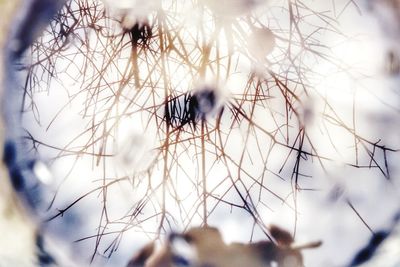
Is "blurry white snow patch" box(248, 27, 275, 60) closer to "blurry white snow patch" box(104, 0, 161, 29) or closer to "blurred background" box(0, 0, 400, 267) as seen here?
"blurred background" box(0, 0, 400, 267)

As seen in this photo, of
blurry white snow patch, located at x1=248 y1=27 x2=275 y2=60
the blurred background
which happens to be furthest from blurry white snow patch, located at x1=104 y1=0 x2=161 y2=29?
blurry white snow patch, located at x1=248 y1=27 x2=275 y2=60

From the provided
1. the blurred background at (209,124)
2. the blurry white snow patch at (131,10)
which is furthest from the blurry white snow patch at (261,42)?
the blurry white snow patch at (131,10)

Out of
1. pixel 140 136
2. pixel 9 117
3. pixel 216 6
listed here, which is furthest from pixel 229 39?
pixel 9 117

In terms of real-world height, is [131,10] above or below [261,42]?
above

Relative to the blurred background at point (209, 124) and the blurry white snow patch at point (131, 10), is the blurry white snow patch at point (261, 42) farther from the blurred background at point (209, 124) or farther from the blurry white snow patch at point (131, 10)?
the blurry white snow patch at point (131, 10)

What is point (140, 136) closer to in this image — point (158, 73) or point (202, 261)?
point (158, 73)

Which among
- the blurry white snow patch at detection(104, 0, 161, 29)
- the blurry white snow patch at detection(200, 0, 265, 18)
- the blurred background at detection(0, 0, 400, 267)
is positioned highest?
the blurry white snow patch at detection(104, 0, 161, 29)

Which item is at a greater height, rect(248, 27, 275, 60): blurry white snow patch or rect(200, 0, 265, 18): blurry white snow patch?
rect(200, 0, 265, 18): blurry white snow patch

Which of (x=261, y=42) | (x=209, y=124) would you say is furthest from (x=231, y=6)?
(x=209, y=124)

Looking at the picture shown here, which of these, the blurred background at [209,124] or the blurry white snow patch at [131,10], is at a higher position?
the blurry white snow patch at [131,10]

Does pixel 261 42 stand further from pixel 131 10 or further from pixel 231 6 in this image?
pixel 131 10

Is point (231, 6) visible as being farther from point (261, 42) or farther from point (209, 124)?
point (209, 124)
